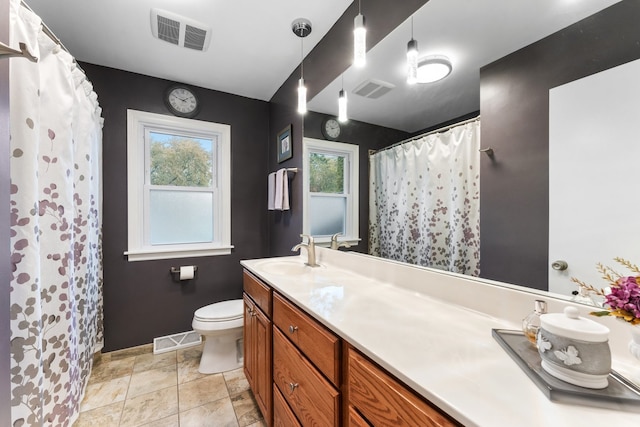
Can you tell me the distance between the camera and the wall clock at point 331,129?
65.6 inches

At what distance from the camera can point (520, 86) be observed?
2.69 feet

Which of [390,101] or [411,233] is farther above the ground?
[390,101]

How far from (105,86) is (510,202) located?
2931mm

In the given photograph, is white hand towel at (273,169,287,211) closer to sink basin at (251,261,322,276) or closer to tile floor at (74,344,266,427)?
sink basin at (251,261,322,276)

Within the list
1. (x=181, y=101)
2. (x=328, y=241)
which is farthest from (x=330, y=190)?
(x=181, y=101)

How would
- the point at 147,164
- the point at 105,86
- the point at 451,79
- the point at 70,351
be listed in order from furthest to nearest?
the point at 147,164 → the point at 105,86 → the point at 70,351 → the point at 451,79

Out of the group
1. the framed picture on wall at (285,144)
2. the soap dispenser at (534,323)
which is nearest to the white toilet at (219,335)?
the framed picture on wall at (285,144)

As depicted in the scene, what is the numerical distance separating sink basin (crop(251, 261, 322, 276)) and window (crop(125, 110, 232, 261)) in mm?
997

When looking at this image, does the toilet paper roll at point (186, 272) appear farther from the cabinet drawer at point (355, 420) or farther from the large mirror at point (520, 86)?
the large mirror at point (520, 86)

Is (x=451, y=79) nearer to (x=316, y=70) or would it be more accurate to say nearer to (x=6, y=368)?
(x=316, y=70)

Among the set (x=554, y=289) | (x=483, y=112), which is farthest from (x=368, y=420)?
(x=483, y=112)

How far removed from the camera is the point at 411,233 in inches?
48.4

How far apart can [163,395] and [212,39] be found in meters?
2.46

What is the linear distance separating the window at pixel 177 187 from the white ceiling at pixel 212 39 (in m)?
0.44
